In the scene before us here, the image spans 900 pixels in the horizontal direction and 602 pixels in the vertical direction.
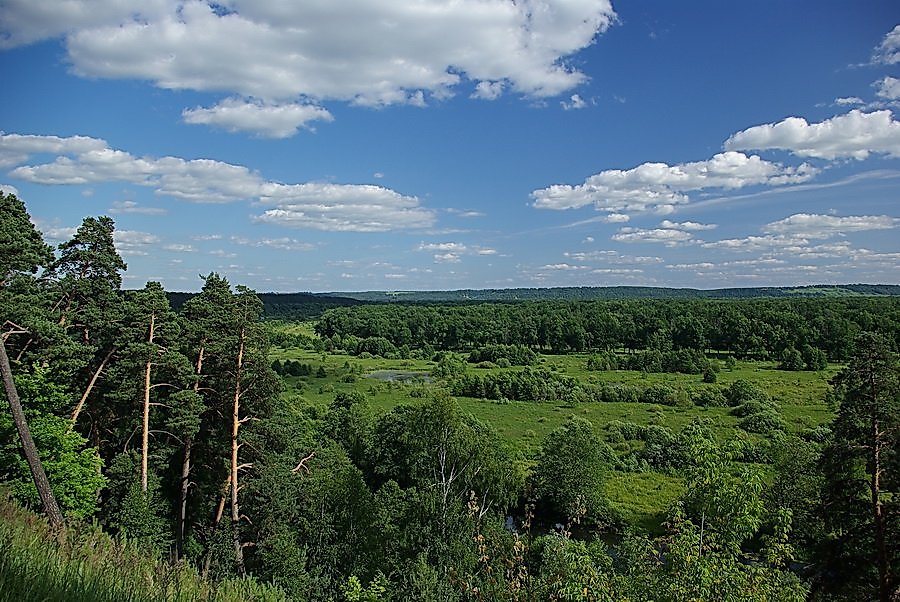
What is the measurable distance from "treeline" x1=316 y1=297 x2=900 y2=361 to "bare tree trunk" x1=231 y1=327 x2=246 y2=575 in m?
80.7

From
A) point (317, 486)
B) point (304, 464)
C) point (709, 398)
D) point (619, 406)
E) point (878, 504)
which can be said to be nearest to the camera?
point (878, 504)

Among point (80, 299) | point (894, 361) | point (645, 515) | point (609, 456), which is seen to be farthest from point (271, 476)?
point (609, 456)

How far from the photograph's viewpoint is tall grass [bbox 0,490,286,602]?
368 cm

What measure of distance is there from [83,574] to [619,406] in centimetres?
5721

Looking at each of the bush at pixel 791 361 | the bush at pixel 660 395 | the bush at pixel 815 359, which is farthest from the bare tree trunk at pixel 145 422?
the bush at pixel 815 359

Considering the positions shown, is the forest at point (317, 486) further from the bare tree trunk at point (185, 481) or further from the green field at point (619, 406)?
the green field at point (619, 406)

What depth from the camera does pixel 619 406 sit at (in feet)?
188

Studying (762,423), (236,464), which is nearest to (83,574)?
(236,464)

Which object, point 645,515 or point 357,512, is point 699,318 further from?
point 357,512

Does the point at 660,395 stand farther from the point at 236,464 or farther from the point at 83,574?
the point at 83,574

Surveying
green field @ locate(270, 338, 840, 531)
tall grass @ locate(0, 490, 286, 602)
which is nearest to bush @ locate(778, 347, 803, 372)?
green field @ locate(270, 338, 840, 531)

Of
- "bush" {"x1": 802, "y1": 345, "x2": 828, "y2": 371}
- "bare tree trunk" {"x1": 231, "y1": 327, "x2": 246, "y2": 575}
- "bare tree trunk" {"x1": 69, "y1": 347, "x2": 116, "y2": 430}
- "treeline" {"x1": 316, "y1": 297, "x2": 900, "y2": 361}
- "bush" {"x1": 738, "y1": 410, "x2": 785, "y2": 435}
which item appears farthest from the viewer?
"treeline" {"x1": 316, "y1": 297, "x2": 900, "y2": 361}

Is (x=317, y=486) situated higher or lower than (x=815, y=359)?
higher

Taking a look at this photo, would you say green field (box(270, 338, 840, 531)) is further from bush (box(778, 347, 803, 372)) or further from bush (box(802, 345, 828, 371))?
bush (box(802, 345, 828, 371))
